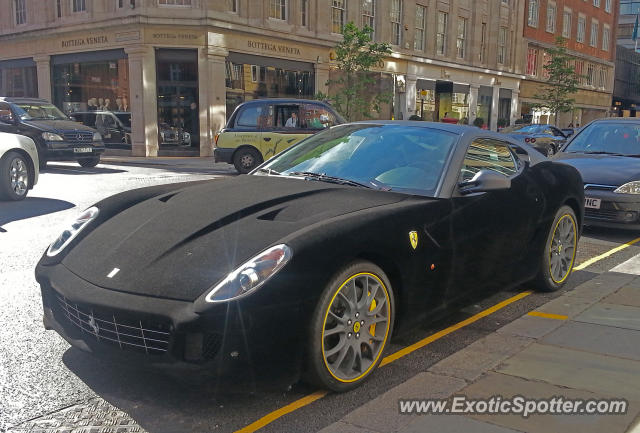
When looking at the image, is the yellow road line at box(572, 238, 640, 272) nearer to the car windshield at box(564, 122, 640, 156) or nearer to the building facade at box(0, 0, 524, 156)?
the car windshield at box(564, 122, 640, 156)

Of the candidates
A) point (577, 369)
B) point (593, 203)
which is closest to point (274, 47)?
point (593, 203)

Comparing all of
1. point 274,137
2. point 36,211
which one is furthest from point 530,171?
point 274,137

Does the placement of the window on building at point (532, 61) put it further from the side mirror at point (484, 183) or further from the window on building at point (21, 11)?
the side mirror at point (484, 183)

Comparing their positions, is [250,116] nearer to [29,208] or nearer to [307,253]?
[29,208]

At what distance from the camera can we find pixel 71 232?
3.74 metres

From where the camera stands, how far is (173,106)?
929 inches

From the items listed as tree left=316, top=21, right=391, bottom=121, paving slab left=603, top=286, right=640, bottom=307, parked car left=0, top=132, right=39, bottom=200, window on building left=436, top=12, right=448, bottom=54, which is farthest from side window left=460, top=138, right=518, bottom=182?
window on building left=436, top=12, right=448, bottom=54

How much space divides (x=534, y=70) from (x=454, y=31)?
1276cm

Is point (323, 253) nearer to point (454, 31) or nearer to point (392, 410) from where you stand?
point (392, 410)

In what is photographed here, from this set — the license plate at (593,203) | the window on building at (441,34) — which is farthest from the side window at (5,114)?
the window on building at (441,34)

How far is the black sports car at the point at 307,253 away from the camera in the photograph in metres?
2.81

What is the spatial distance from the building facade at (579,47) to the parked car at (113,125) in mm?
31825

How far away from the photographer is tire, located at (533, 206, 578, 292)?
16.8 ft

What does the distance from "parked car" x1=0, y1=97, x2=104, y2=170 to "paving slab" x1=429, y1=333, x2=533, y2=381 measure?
42.4 feet
